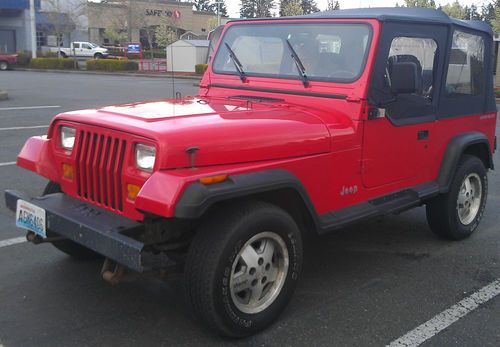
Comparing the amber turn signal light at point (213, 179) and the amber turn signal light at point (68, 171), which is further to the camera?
the amber turn signal light at point (68, 171)

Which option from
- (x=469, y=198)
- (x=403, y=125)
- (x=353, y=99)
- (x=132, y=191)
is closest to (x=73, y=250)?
(x=132, y=191)

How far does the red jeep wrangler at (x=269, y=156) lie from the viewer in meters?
2.96

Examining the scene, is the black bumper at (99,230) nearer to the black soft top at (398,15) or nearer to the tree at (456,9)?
the black soft top at (398,15)

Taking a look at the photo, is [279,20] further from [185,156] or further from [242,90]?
[185,156]

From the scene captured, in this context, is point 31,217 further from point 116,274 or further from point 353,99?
point 353,99

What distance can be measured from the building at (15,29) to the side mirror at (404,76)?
160 ft

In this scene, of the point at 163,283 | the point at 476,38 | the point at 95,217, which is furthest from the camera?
the point at 476,38

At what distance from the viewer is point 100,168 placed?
3.19m

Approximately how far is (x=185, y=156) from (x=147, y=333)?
1120 mm

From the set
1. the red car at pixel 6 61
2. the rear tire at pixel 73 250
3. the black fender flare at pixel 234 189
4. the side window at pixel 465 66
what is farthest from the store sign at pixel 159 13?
the black fender flare at pixel 234 189

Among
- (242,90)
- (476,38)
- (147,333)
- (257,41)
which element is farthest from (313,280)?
(476,38)

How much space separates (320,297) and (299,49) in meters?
1.90

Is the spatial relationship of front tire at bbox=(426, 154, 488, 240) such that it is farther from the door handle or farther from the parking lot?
the door handle

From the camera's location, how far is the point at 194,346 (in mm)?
3094
